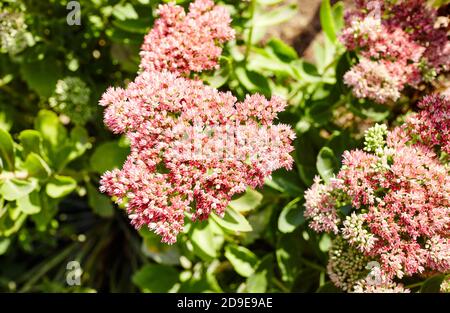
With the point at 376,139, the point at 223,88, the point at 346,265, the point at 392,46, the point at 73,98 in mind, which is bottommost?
the point at 346,265

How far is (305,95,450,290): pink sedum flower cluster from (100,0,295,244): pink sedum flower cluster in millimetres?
287

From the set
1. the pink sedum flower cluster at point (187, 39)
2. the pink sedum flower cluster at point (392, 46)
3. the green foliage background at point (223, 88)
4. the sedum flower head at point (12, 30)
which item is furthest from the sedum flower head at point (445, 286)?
the sedum flower head at point (12, 30)

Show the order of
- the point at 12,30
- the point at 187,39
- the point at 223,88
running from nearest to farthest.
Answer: the point at 187,39 < the point at 12,30 < the point at 223,88

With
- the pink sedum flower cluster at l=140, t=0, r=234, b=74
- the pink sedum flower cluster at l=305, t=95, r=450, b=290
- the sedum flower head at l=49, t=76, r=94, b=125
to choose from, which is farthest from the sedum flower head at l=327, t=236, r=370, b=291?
the sedum flower head at l=49, t=76, r=94, b=125

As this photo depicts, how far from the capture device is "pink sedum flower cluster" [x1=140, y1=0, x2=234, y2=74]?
1.76m

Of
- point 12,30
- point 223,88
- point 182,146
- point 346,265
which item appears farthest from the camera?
point 223,88

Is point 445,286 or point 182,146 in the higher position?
point 182,146

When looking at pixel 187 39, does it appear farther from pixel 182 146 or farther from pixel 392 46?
pixel 392 46

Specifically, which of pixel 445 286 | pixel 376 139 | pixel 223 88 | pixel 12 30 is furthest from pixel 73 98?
pixel 445 286

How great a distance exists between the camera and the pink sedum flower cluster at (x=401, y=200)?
1.67 meters

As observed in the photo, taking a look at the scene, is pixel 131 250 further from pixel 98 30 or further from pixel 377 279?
pixel 377 279

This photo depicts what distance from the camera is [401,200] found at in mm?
1664

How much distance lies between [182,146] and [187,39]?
0.45 metres

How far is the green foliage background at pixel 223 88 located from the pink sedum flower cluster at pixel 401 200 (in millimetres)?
246
